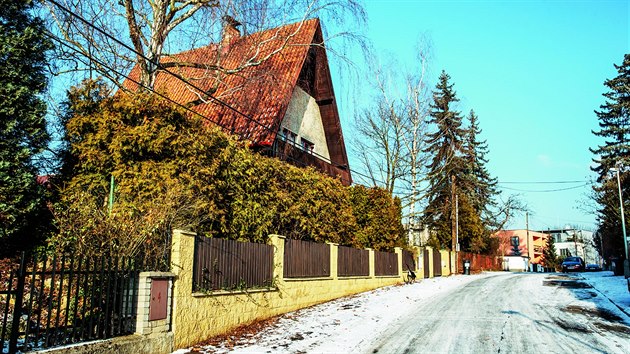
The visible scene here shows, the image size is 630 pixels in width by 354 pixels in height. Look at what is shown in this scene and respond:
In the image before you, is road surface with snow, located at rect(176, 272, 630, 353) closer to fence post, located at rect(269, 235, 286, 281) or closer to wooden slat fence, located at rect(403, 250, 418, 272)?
fence post, located at rect(269, 235, 286, 281)

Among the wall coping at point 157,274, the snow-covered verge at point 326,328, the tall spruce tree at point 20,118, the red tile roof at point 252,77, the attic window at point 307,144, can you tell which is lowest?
the snow-covered verge at point 326,328

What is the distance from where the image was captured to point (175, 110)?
1076cm

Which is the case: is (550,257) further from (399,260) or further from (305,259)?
(305,259)

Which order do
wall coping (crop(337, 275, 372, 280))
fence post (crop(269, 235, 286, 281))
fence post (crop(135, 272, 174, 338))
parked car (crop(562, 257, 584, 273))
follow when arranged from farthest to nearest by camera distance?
parked car (crop(562, 257, 584, 273))
wall coping (crop(337, 275, 372, 280))
fence post (crop(269, 235, 286, 281))
fence post (crop(135, 272, 174, 338))

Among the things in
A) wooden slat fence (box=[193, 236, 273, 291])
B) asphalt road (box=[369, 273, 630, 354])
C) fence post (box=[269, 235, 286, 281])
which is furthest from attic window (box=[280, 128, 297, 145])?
wooden slat fence (box=[193, 236, 273, 291])

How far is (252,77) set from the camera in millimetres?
14945

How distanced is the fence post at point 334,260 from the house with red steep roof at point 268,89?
4198mm

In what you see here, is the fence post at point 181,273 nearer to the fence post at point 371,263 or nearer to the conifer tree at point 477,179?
the fence post at point 371,263

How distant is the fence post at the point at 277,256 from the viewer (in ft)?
39.7

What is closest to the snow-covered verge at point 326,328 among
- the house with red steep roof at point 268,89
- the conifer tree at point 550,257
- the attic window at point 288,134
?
the house with red steep roof at point 268,89

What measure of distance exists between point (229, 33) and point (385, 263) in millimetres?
11473

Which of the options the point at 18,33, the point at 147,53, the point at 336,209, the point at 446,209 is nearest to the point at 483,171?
the point at 446,209

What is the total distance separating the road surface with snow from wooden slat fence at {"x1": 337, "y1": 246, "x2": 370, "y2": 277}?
1144 mm

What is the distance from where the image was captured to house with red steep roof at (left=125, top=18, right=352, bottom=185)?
14281 mm
